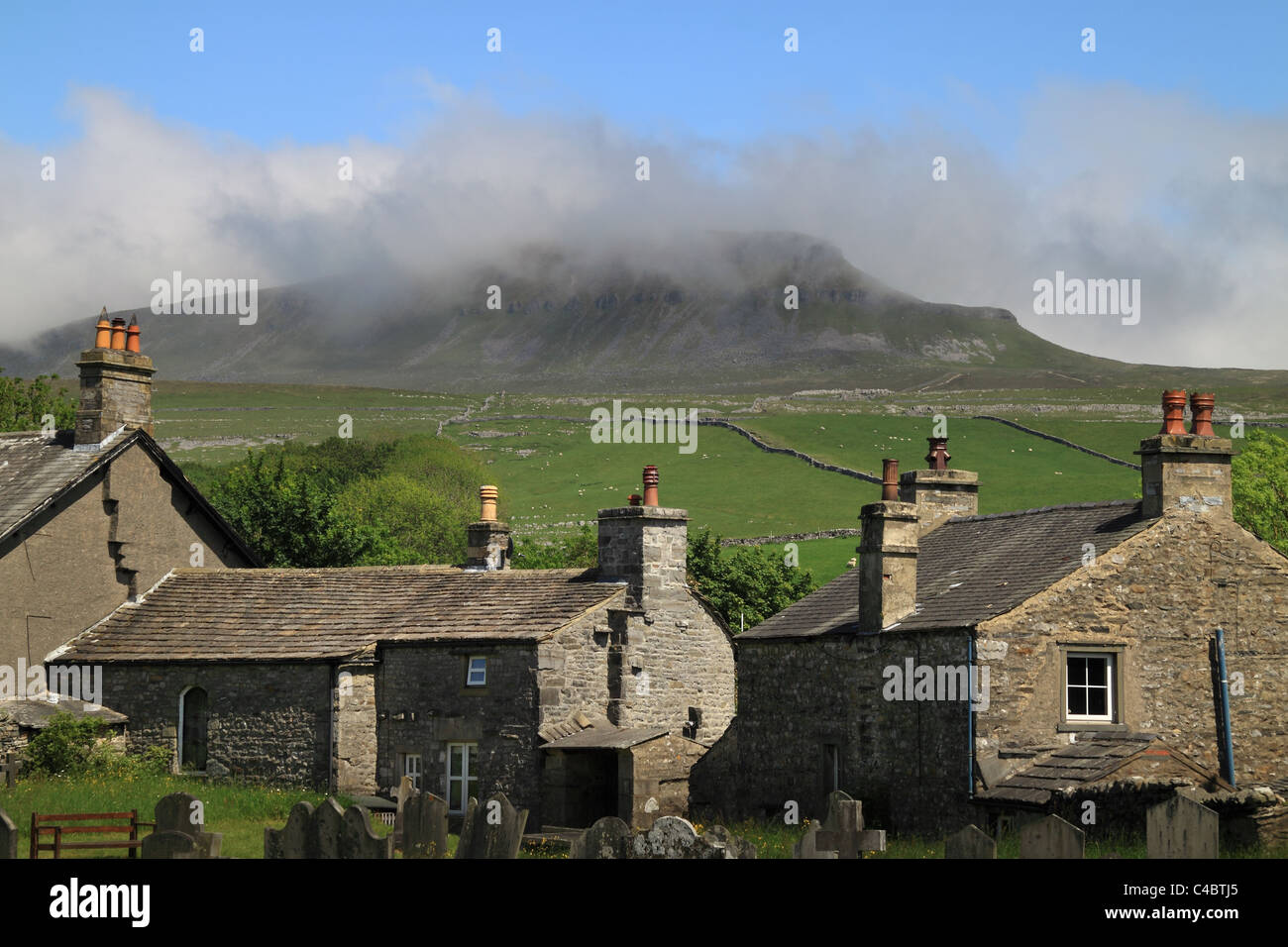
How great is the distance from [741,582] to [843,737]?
1323 inches

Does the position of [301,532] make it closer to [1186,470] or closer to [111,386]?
[111,386]

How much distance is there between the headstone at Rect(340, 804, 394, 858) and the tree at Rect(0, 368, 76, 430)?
49245 millimetres

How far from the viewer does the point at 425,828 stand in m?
19.1

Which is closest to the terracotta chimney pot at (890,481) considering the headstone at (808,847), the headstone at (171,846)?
the headstone at (808,847)

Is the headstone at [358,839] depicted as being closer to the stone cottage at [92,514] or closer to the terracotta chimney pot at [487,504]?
the stone cottage at [92,514]

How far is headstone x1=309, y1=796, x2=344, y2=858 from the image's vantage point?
16.3 meters

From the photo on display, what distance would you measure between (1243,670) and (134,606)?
1030 inches

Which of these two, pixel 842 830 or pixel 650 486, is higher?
pixel 650 486

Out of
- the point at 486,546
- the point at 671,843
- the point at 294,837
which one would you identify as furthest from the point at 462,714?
the point at 671,843

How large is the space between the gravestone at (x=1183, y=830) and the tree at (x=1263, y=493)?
43900 millimetres
